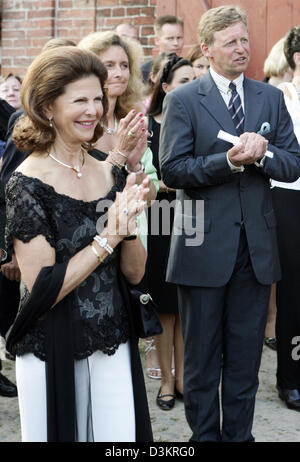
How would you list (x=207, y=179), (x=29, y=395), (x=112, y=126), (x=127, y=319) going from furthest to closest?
(x=112, y=126)
(x=207, y=179)
(x=127, y=319)
(x=29, y=395)

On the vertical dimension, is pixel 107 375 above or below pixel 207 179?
below

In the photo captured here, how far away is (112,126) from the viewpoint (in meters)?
4.12

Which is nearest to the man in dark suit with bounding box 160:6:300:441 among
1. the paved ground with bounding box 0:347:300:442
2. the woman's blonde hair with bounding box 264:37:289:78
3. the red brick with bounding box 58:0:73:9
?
the paved ground with bounding box 0:347:300:442

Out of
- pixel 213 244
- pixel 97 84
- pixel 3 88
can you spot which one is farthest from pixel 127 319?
pixel 3 88

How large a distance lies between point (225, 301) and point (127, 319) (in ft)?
3.75

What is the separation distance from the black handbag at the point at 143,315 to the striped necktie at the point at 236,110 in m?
1.27

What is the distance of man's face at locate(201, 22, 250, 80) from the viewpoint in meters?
3.54

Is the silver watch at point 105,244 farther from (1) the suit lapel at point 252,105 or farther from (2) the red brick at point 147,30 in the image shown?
(2) the red brick at point 147,30

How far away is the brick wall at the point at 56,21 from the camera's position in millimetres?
7285

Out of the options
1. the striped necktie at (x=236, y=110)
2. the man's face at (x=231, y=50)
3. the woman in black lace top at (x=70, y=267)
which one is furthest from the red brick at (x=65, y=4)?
the woman in black lace top at (x=70, y=267)

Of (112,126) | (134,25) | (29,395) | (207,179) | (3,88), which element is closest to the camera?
(29,395)

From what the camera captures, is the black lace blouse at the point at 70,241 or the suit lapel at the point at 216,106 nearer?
the black lace blouse at the point at 70,241

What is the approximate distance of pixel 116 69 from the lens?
13.7 ft
